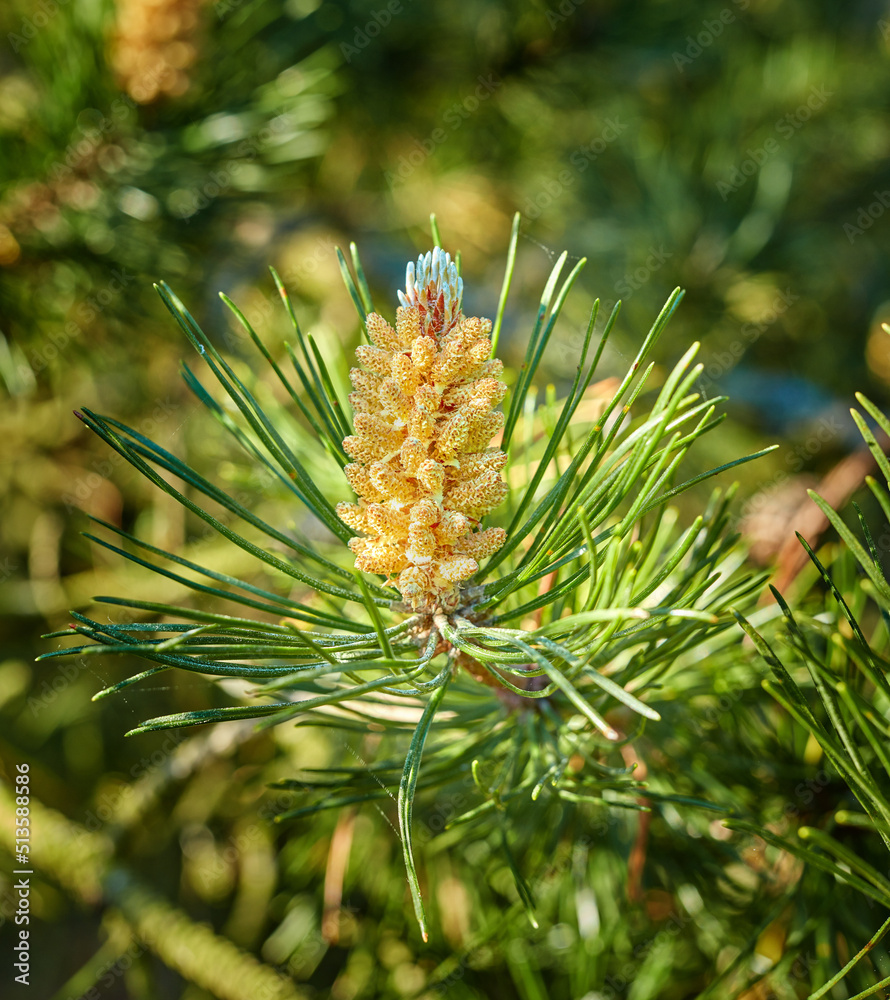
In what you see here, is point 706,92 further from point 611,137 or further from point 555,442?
point 555,442

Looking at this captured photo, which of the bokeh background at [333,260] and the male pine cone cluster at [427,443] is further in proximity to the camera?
the bokeh background at [333,260]

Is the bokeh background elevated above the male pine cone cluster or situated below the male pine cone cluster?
above

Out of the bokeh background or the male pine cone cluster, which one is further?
the bokeh background

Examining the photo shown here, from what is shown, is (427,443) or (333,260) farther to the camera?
(333,260)

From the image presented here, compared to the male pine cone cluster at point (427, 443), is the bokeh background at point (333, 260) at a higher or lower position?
higher

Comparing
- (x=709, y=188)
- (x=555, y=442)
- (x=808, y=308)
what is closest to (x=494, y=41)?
(x=709, y=188)
